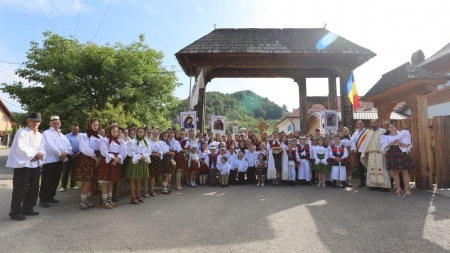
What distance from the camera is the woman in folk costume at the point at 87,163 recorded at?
5711 millimetres

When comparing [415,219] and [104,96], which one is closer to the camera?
[415,219]

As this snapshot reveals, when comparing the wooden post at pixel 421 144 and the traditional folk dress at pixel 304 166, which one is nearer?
the wooden post at pixel 421 144

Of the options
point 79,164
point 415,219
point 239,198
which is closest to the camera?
point 415,219

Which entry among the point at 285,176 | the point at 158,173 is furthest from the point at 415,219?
the point at 158,173

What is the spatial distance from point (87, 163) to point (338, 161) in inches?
292

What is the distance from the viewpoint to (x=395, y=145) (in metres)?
7.48

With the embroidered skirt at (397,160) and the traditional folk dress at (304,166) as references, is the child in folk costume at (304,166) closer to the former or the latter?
the traditional folk dress at (304,166)

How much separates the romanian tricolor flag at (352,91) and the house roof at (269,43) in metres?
1.23

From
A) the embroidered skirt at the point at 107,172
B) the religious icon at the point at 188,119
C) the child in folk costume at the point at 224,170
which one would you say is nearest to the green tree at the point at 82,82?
the religious icon at the point at 188,119

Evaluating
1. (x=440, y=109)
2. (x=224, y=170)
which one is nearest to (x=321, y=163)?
(x=224, y=170)

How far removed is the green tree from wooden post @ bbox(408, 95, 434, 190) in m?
13.6

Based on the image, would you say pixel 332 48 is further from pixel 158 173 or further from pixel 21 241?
pixel 21 241

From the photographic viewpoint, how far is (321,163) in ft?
29.1

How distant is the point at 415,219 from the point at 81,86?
1816cm
